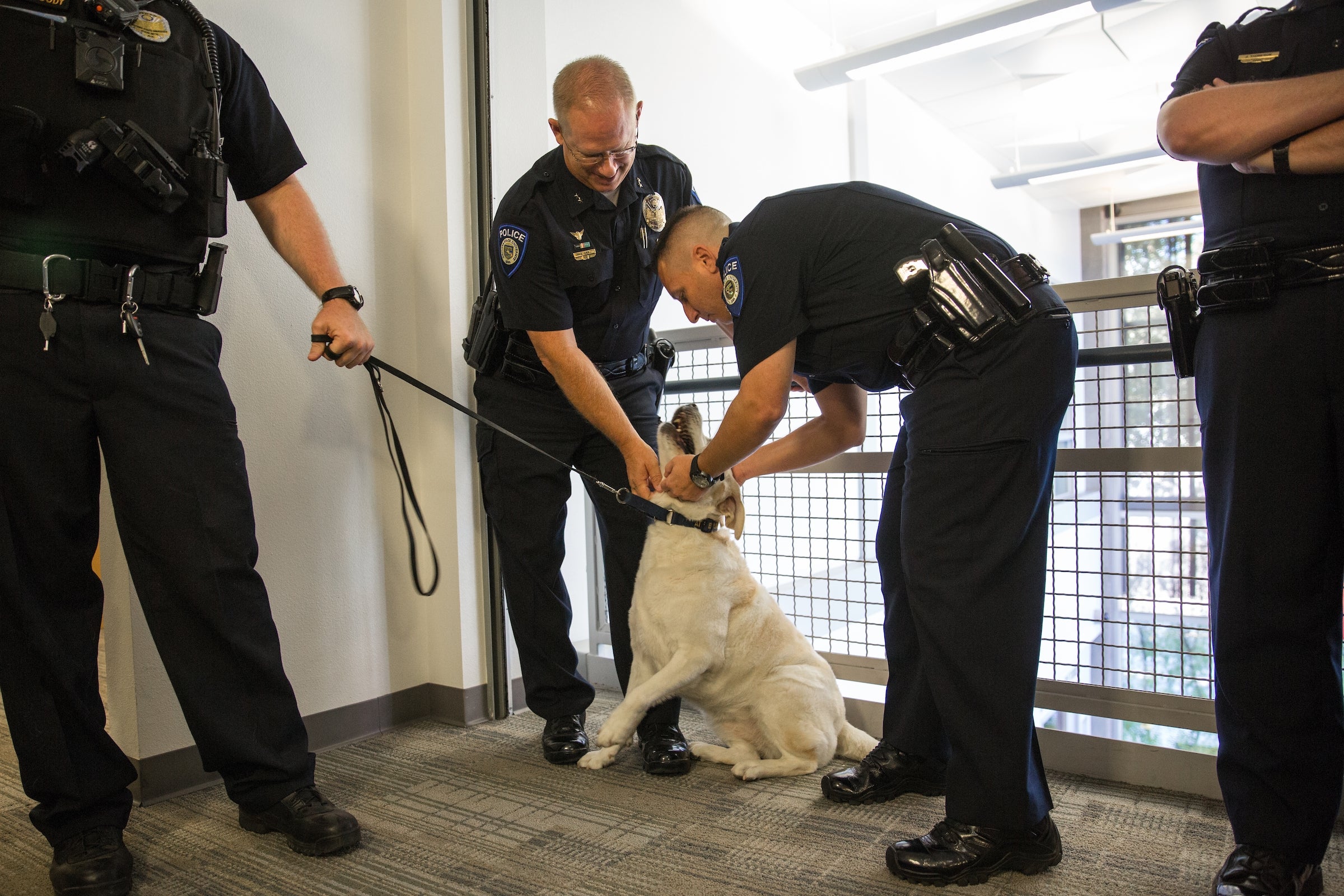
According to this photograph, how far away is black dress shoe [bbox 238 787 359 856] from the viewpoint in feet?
6.23

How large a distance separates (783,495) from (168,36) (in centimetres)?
218

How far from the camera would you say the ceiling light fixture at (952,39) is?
497 cm

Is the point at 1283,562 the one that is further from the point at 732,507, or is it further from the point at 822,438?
the point at 732,507

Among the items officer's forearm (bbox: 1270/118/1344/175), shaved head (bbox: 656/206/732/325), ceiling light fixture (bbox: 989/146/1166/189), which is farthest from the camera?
ceiling light fixture (bbox: 989/146/1166/189)

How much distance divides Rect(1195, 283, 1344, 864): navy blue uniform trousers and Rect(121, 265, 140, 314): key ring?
83.2 inches

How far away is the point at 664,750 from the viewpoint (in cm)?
243

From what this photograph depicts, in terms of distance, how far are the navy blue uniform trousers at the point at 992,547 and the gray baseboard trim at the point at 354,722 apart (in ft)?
5.75

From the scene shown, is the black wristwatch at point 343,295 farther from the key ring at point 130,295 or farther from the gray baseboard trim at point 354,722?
the gray baseboard trim at point 354,722

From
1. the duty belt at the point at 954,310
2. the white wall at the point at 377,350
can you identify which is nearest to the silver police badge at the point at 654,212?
the white wall at the point at 377,350

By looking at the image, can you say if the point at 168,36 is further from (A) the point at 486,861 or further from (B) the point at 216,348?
(A) the point at 486,861

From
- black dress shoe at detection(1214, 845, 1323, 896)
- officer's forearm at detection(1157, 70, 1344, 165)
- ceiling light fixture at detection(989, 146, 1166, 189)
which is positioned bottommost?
black dress shoe at detection(1214, 845, 1323, 896)

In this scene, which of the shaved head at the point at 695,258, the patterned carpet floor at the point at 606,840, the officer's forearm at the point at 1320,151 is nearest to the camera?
the officer's forearm at the point at 1320,151

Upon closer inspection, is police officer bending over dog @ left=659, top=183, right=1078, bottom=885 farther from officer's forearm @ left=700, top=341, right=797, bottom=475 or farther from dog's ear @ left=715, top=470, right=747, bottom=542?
dog's ear @ left=715, top=470, right=747, bottom=542

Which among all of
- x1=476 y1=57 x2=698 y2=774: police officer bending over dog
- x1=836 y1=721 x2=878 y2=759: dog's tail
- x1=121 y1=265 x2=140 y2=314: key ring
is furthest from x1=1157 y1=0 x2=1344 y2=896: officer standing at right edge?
x1=121 y1=265 x2=140 y2=314: key ring
